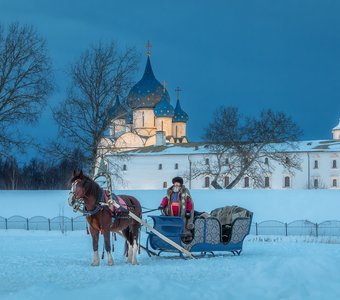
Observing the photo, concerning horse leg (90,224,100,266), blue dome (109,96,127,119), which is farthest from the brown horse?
blue dome (109,96,127,119)

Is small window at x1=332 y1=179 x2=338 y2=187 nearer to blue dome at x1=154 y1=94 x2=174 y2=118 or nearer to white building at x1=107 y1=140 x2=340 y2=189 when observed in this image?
white building at x1=107 y1=140 x2=340 y2=189

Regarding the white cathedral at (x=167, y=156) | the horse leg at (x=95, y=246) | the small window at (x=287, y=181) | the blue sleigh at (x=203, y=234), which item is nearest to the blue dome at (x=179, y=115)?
the white cathedral at (x=167, y=156)

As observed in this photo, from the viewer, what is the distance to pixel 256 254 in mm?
17688

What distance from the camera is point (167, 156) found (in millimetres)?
97438

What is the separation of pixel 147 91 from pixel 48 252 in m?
77.9

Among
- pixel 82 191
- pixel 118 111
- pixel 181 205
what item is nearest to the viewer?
pixel 82 191

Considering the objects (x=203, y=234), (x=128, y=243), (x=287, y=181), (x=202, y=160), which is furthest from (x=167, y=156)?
(x=128, y=243)

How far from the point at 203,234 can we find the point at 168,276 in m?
4.02

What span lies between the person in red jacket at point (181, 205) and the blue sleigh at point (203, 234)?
13 cm

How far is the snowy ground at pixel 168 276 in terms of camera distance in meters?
9.21

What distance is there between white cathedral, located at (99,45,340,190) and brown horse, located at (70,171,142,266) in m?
73.7

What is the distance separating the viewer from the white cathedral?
91.9 m

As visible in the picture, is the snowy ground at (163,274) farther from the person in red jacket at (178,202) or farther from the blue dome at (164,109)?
the blue dome at (164,109)

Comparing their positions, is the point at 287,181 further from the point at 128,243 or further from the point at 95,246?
the point at 95,246
